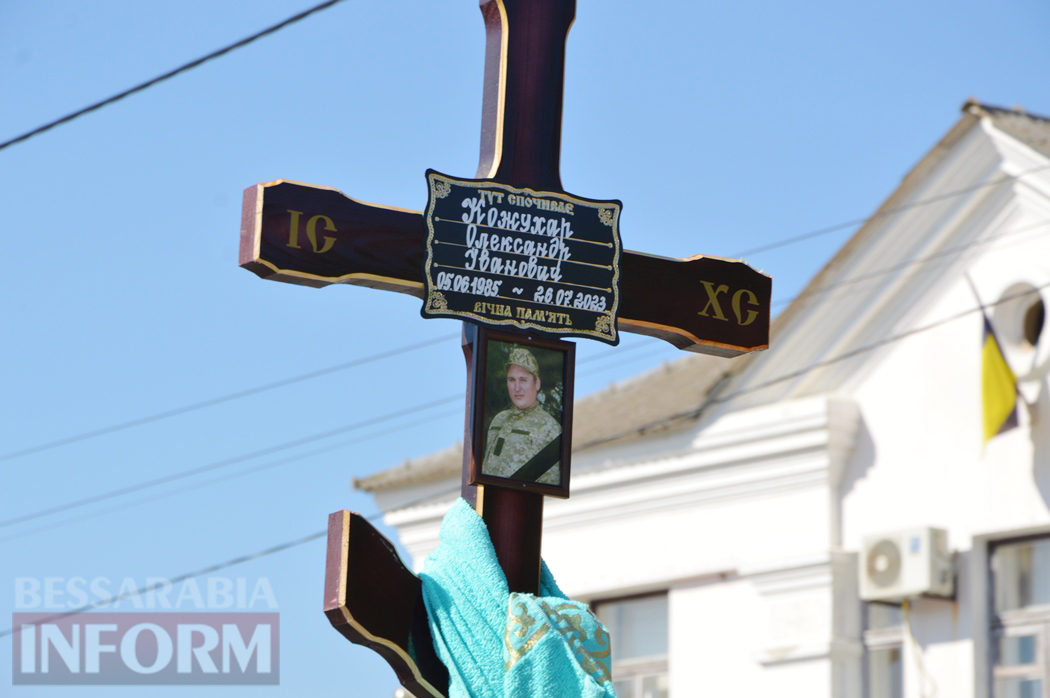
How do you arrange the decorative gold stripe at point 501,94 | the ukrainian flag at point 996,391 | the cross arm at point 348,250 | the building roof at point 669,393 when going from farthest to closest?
the building roof at point 669,393 < the ukrainian flag at point 996,391 < the decorative gold stripe at point 501,94 < the cross arm at point 348,250

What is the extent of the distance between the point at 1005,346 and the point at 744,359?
1.80 m

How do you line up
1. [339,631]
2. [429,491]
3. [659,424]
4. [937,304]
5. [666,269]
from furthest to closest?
[429,491] < [659,424] < [937,304] < [666,269] < [339,631]

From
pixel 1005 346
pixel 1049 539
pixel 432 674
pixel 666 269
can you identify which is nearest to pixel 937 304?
pixel 1005 346

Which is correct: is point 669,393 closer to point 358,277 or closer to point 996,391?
point 996,391

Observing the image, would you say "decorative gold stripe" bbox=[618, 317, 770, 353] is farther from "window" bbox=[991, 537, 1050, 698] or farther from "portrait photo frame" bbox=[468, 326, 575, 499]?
"window" bbox=[991, 537, 1050, 698]

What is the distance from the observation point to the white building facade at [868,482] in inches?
422

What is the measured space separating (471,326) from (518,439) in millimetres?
323

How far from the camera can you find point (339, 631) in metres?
4.25

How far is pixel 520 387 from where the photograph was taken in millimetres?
4625

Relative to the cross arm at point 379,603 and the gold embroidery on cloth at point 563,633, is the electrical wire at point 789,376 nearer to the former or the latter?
the gold embroidery on cloth at point 563,633

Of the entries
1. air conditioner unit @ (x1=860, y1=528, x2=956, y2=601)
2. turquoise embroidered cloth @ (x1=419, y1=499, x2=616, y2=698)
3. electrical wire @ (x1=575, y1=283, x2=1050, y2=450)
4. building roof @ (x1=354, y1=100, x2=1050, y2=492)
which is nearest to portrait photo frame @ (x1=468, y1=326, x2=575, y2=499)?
turquoise embroidered cloth @ (x1=419, y1=499, x2=616, y2=698)

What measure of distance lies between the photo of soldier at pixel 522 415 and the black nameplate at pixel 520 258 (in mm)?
91

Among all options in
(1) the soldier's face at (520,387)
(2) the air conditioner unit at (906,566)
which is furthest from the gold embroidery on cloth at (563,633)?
(2) the air conditioner unit at (906,566)

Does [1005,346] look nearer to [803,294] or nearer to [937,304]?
[937,304]
